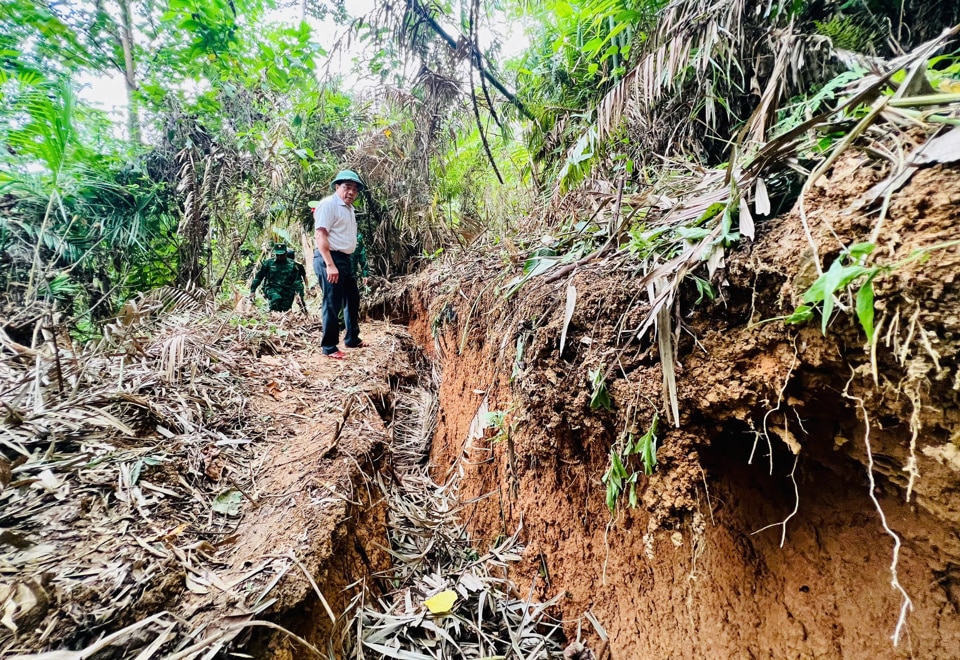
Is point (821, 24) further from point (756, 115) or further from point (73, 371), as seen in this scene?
point (73, 371)

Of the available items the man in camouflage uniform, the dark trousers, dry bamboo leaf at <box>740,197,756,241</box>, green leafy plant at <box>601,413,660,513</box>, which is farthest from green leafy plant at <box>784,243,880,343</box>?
the man in camouflage uniform

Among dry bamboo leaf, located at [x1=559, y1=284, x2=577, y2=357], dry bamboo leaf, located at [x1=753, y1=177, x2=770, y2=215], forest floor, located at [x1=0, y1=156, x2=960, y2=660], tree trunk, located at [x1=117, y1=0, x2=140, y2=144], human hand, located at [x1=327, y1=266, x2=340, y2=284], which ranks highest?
tree trunk, located at [x1=117, y1=0, x2=140, y2=144]

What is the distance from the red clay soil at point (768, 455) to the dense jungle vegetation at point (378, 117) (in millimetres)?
447

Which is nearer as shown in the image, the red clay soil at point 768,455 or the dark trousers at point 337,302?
the red clay soil at point 768,455

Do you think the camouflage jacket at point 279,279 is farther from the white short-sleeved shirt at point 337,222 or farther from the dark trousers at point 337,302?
the white short-sleeved shirt at point 337,222

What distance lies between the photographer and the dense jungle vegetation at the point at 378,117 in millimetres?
2070

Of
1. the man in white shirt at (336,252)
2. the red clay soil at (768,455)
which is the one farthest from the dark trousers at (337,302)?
the red clay soil at (768,455)

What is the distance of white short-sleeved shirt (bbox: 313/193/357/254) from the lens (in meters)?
3.71

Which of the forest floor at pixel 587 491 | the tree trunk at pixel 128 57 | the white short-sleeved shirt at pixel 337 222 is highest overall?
the tree trunk at pixel 128 57

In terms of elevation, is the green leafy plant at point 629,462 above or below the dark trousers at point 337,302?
below

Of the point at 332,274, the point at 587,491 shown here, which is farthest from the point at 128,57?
the point at 587,491

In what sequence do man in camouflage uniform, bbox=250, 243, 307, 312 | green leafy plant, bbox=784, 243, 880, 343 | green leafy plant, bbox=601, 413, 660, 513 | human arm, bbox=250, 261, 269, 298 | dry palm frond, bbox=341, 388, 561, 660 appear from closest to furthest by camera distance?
green leafy plant, bbox=784, 243, 880, 343, green leafy plant, bbox=601, 413, 660, 513, dry palm frond, bbox=341, 388, 561, 660, human arm, bbox=250, 261, 269, 298, man in camouflage uniform, bbox=250, 243, 307, 312

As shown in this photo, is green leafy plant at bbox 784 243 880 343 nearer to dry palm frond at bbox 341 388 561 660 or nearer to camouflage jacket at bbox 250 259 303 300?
dry palm frond at bbox 341 388 561 660

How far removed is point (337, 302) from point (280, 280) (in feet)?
5.87
